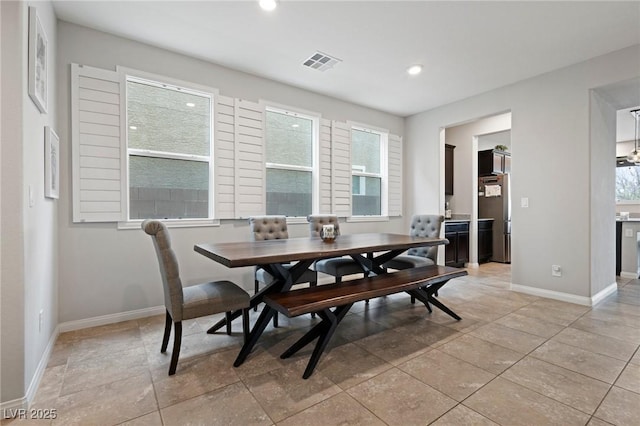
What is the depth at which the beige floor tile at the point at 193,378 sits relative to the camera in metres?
1.74

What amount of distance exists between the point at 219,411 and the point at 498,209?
6.25 metres

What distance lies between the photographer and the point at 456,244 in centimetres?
540

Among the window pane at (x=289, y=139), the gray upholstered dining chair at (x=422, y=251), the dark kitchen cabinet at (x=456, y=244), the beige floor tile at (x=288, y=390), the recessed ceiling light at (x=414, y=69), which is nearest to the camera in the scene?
the beige floor tile at (x=288, y=390)

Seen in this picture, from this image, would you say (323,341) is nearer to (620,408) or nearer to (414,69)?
(620,408)

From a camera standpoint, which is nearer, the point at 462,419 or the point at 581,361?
the point at 462,419

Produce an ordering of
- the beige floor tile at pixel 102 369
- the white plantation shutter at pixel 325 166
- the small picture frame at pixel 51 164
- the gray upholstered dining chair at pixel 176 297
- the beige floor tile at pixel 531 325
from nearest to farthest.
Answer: the beige floor tile at pixel 102 369
the gray upholstered dining chair at pixel 176 297
the small picture frame at pixel 51 164
the beige floor tile at pixel 531 325
the white plantation shutter at pixel 325 166

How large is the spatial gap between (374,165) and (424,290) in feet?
9.03

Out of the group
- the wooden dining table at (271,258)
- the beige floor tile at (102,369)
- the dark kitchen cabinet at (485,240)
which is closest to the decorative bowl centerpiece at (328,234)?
the wooden dining table at (271,258)

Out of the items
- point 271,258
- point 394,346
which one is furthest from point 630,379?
point 271,258

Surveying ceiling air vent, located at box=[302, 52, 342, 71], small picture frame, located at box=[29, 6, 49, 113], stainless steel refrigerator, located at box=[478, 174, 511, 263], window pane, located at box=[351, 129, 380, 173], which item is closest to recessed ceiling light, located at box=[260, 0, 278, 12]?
ceiling air vent, located at box=[302, 52, 342, 71]

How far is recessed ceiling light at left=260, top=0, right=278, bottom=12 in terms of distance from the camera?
7.92 ft

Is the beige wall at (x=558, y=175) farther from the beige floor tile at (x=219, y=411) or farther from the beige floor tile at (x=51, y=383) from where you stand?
the beige floor tile at (x=51, y=383)

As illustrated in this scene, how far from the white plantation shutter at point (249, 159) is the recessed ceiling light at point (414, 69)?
6.25ft

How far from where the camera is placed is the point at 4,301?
1552 millimetres
